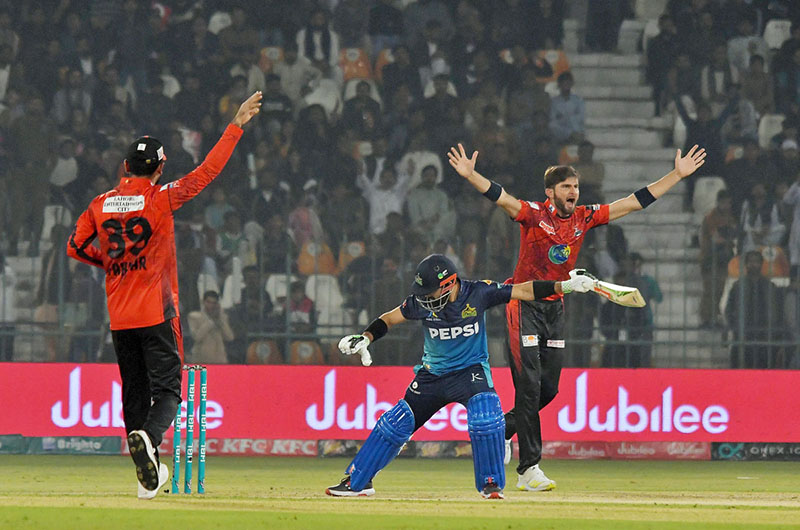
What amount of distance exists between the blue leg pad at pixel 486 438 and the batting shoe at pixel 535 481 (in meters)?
A: 0.95

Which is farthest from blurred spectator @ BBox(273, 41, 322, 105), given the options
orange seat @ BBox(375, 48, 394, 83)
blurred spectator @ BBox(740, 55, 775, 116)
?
blurred spectator @ BBox(740, 55, 775, 116)

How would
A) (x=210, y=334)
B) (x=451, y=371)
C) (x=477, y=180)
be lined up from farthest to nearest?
(x=210, y=334) < (x=477, y=180) < (x=451, y=371)

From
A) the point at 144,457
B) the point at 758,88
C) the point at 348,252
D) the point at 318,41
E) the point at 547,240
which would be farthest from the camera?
the point at 318,41

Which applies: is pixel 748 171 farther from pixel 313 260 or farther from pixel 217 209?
pixel 217 209

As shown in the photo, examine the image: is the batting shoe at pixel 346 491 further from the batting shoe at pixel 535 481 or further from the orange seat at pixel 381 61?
the orange seat at pixel 381 61

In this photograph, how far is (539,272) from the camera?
29.3ft

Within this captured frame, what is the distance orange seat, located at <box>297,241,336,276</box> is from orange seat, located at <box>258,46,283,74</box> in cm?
391

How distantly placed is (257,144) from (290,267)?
344cm

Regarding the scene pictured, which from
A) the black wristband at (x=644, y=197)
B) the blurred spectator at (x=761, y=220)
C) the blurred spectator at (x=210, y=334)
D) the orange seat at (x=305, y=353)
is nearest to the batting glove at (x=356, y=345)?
the black wristband at (x=644, y=197)

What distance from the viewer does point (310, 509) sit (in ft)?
23.2

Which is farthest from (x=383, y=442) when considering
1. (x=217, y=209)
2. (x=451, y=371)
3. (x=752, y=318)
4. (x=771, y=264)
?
A: (x=217, y=209)

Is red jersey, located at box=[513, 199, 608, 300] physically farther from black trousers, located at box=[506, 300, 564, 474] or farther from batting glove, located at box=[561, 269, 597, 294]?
batting glove, located at box=[561, 269, 597, 294]

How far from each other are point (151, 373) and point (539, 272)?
2817 millimetres

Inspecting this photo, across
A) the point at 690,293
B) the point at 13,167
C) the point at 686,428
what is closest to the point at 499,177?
the point at 690,293
